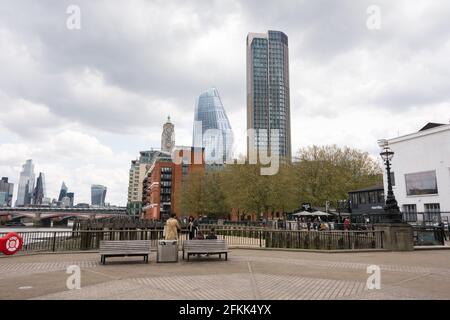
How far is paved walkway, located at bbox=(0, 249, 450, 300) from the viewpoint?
306 inches

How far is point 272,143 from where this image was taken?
163 metres

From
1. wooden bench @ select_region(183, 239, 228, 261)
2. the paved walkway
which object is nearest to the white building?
the paved walkway

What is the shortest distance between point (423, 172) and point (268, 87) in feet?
447

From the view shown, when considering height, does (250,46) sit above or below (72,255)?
above

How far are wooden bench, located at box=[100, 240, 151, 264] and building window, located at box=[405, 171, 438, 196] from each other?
41192 millimetres

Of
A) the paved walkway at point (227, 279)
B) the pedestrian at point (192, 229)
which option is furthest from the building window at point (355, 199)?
the paved walkway at point (227, 279)

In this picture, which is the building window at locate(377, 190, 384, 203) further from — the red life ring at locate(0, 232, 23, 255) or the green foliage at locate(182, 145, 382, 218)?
the red life ring at locate(0, 232, 23, 255)

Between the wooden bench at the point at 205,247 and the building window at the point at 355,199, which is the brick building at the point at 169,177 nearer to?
the building window at the point at 355,199

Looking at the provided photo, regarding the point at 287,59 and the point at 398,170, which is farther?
the point at 287,59

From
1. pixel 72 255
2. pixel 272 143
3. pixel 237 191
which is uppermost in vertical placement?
pixel 272 143
